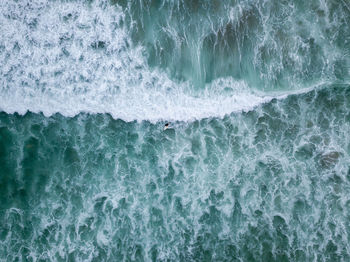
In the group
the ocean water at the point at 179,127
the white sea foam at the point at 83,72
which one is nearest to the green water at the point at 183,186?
the ocean water at the point at 179,127

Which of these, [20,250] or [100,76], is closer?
[20,250]

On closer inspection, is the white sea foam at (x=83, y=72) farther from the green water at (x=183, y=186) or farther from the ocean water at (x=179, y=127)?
the green water at (x=183, y=186)

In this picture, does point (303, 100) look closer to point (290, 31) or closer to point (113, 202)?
point (290, 31)

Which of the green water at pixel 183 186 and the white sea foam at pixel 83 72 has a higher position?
the white sea foam at pixel 83 72

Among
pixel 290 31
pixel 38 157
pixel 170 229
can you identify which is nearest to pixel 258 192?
pixel 170 229

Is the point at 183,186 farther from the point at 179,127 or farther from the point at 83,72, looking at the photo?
the point at 83,72

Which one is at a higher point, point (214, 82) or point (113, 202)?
point (214, 82)

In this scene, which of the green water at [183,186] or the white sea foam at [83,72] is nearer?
the green water at [183,186]
